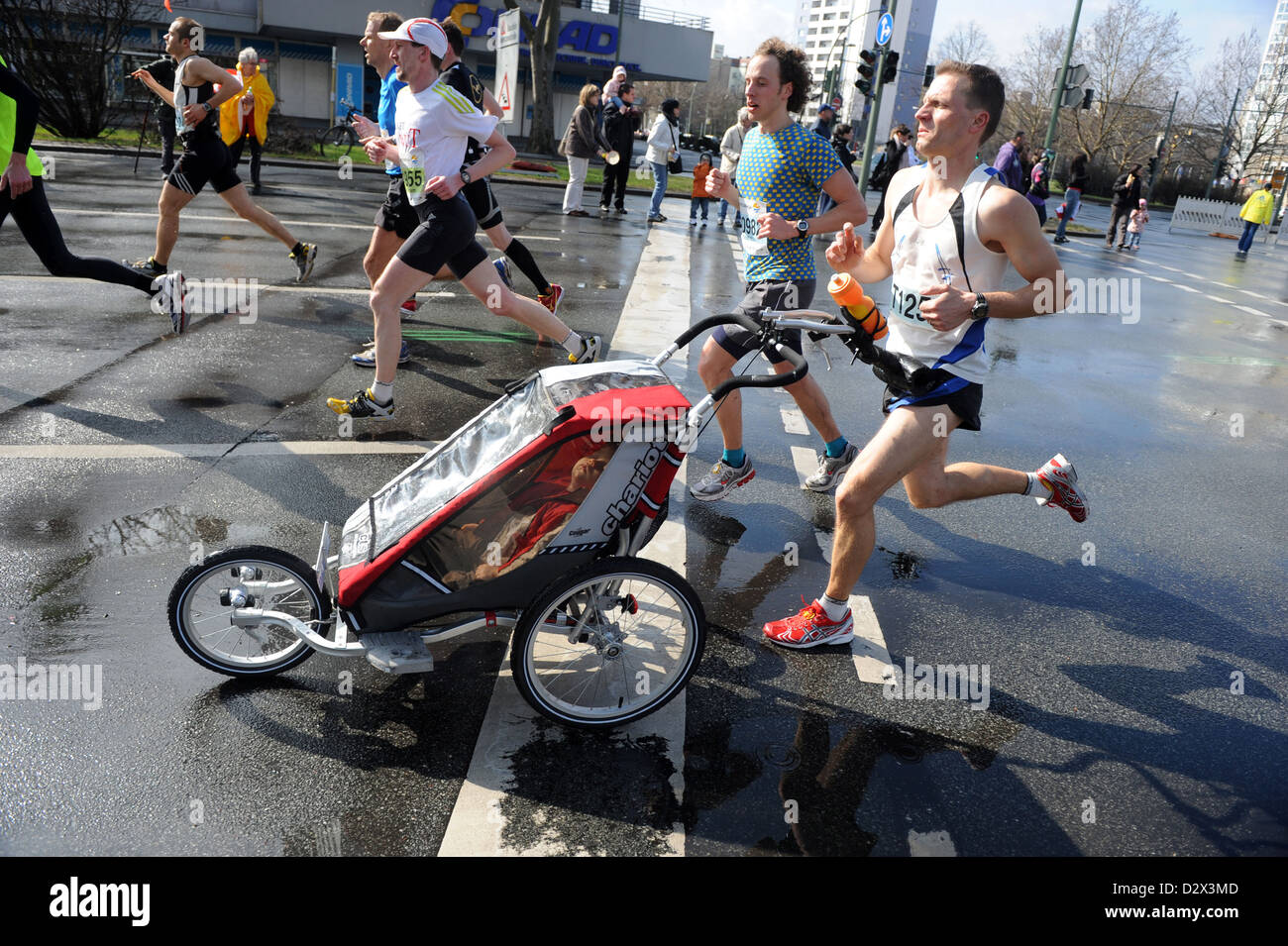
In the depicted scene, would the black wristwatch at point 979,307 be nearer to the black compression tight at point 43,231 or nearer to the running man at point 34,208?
the running man at point 34,208

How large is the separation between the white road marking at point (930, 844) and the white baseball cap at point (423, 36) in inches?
174

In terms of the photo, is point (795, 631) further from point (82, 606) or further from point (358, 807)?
point (82, 606)

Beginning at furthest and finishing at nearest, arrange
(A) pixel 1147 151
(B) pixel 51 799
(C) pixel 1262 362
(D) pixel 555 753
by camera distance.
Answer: (A) pixel 1147 151, (C) pixel 1262 362, (D) pixel 555 753, (B) pixel 51 799

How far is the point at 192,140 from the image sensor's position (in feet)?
24.8

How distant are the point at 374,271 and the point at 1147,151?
74.0m

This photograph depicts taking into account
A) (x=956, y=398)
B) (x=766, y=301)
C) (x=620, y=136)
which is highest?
(x=620, y=136)

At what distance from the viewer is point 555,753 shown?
9.66 ft

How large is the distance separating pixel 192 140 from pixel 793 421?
540 cm

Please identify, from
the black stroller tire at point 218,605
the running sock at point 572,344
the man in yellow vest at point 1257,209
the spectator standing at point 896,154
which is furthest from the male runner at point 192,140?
the man in yellow vest at point 1257,209

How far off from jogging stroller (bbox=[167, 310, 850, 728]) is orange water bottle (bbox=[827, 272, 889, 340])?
0.35 ft

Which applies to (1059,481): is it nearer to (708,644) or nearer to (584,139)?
(708,644)

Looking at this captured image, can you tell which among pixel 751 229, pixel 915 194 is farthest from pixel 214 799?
pixel 751 229

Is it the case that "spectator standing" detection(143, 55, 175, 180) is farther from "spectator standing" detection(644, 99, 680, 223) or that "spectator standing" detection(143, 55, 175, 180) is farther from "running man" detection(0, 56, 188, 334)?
"spectator standing" detection(644, 99, 680, 223)

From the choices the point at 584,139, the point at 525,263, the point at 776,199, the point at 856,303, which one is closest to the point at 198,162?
the point at 525,263
